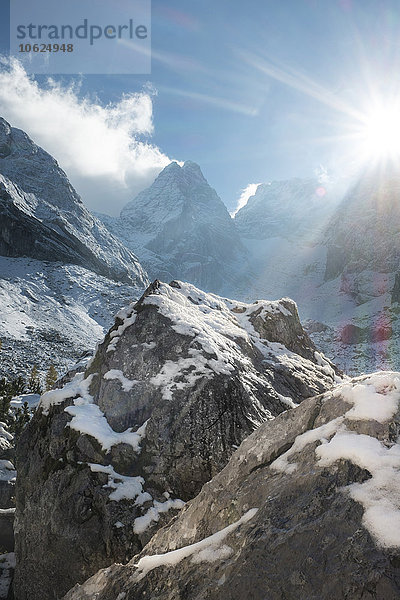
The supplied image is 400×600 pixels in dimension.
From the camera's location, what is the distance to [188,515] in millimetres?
7020

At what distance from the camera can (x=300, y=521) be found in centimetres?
479

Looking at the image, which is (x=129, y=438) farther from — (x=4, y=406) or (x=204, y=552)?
(x=4, y=406)

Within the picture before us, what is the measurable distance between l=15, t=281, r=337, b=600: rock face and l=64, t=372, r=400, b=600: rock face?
502cm

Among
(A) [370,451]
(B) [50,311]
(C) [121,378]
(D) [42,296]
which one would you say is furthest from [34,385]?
(A) [370,451]

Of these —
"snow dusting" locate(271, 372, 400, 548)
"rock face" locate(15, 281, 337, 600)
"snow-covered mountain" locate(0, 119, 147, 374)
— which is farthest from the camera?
"snow-covered mountain" locate(0, 119, 147, 374)

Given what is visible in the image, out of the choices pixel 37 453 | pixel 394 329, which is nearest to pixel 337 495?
pixel 37 453

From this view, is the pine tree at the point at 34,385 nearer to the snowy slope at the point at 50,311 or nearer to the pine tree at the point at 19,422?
the snowy slope at the point at 50,311

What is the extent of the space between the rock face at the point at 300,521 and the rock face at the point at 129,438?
5017mm

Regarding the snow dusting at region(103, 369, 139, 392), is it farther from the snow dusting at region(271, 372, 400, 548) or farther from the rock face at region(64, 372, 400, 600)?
the snow dusting at region(271, 372, 400, 548)

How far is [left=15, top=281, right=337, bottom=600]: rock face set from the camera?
38.3 feet

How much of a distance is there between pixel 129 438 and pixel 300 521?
9.99m

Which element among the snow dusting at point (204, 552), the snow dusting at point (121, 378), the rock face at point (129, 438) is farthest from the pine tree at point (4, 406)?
the snow dusting at point (204, 552)

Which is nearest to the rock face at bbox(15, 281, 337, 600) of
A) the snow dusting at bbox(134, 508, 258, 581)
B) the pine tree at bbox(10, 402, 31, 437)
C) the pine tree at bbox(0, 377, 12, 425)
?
the snow dusting at bbox(134, 508, 258, 581)

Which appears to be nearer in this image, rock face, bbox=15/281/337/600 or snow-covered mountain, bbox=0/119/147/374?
rock face, bbox=15/281/337/600
